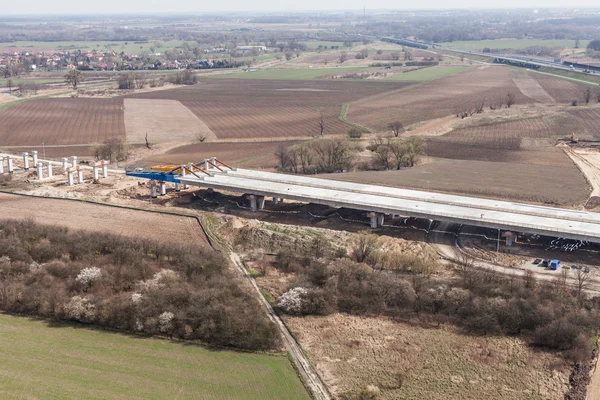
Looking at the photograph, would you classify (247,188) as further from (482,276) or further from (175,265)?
(482,276)

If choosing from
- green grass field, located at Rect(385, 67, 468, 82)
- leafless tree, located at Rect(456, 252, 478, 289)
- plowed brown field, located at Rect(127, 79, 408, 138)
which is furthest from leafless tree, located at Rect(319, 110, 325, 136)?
green grass field, located at Rect(385, 67, 468, 82)

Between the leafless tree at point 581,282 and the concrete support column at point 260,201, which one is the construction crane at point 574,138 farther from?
the concrete support column at point 260,201

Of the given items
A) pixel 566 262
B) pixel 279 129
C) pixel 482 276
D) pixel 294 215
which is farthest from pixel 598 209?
pixel 279 129

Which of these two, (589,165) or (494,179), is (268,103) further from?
(494,179)

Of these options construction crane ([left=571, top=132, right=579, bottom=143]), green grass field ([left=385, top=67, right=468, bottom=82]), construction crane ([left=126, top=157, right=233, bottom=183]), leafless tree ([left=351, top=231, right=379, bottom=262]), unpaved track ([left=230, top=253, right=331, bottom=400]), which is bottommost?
unpaved track ([left=230, top=253, right=331, bottom=400])

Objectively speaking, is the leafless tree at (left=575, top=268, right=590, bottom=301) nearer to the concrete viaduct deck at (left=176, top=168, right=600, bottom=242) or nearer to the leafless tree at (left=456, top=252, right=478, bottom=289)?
the concrete viaduct deck at (left=176, top=168, right=600, bottom=242)

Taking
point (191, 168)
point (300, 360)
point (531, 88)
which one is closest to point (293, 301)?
point (300, 360)
